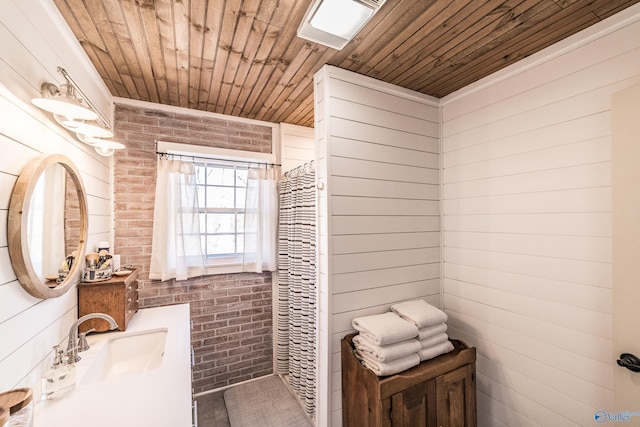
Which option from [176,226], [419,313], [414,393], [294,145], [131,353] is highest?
[294,145]

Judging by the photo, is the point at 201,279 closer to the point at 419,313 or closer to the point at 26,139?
the point at 26,139

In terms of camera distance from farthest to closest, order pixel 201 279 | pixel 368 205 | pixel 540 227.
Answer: pixel 201 279 → pixel 368 205 → pixel 540 227

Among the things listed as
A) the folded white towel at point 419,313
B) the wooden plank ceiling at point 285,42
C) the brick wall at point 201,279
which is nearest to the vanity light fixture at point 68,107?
the wooden plank ceiling at point 285,42

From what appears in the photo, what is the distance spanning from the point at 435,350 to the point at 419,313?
0.22 metres

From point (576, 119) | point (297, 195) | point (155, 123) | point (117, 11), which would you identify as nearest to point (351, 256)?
point (297, 195)

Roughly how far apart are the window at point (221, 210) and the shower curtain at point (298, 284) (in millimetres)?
399

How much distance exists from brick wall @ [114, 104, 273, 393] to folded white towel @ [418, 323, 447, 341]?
1.55m

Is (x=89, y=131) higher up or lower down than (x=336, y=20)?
lower down

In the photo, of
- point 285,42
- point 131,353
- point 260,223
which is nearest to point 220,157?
point 260,223

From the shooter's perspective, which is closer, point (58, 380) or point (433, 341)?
point (58, 380)

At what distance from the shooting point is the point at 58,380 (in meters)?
1.05

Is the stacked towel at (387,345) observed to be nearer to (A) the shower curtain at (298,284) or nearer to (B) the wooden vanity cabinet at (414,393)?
(B) the wooden vanity cabinet at (414,393)

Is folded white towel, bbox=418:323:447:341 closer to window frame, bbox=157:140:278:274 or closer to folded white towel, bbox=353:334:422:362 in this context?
folded white towel, bbox=353:334:422:362

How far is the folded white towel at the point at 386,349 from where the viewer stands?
57.2 inches
